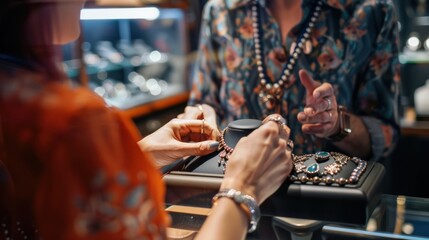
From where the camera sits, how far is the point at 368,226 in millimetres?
795

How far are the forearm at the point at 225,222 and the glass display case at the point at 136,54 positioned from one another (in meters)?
2.76

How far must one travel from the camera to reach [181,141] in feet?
2.97

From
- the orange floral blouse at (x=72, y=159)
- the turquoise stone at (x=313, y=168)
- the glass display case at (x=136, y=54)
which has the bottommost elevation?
the glass display case at (x=136, y=54)

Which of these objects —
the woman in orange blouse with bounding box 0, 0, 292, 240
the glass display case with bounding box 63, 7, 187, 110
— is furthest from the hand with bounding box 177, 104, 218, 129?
the glass display case with bounding box 63, 7, 187, 110

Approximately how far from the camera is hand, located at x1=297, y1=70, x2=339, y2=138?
0.98 metres

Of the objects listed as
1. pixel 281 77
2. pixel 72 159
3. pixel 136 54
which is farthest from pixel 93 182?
Answer: pixel 136 54

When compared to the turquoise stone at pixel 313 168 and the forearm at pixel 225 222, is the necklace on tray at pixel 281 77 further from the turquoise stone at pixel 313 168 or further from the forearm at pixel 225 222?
the forearm at pixel 225 222

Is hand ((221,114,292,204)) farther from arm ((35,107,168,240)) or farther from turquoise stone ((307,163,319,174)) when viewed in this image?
arm ((35,107,168,240))

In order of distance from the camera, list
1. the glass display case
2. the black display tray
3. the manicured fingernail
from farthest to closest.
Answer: the glass display case, the manicured fingernail, the black display tray

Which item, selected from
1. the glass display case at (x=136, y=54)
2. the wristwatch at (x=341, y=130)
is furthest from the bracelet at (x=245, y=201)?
the glass display case at (x=136, y=54)

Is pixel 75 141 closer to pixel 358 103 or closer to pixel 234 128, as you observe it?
pixel 234 128

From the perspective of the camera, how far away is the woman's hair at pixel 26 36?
1.65 ft

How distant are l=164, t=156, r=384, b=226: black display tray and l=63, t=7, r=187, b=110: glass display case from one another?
2.59 m

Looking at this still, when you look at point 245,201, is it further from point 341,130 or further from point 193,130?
point 341,130
